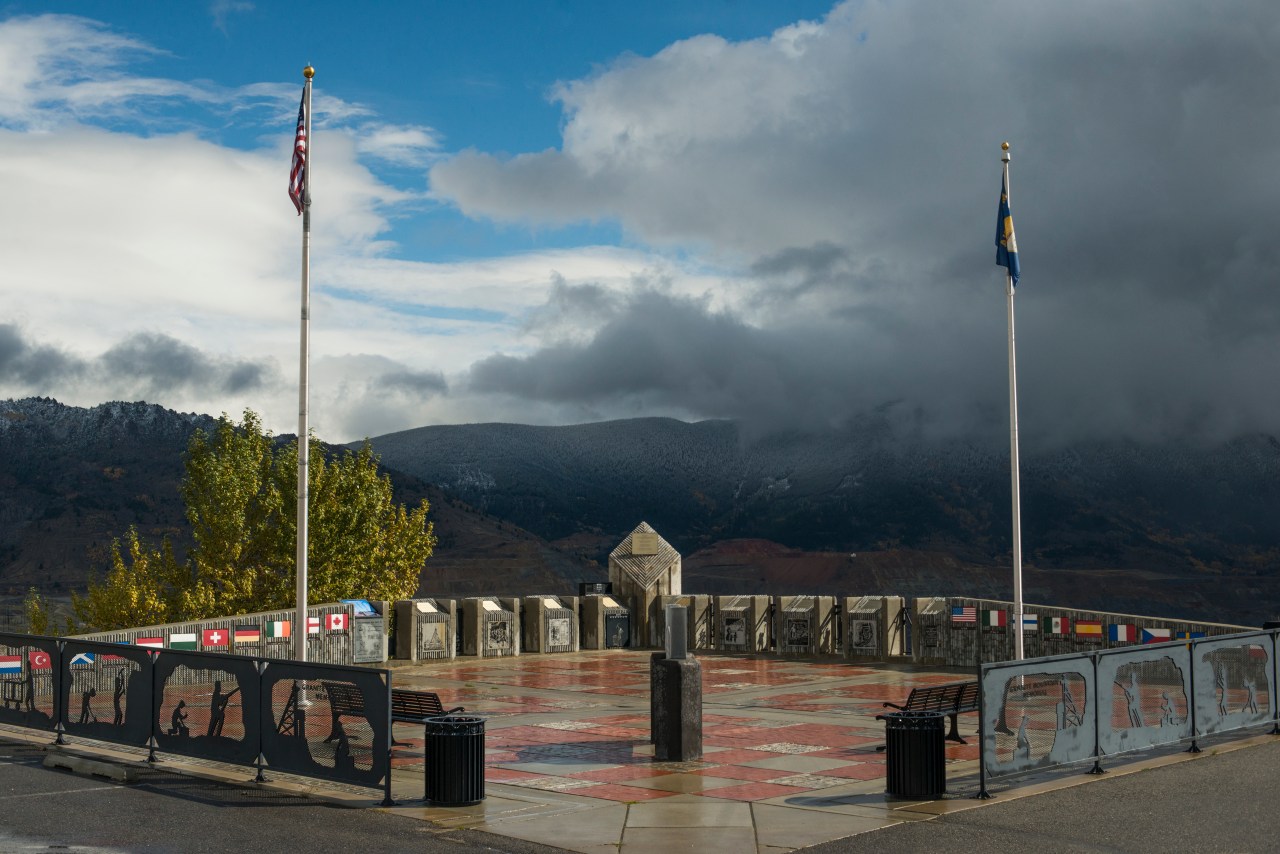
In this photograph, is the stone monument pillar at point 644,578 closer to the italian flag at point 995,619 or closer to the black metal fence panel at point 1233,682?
the italian flag at point 995,619

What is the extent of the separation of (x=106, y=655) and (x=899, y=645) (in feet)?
66.0

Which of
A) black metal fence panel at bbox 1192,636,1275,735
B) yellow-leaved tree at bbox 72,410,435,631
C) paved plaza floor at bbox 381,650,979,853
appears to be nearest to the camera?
paved plaza floor at bbox 381,650,979,853

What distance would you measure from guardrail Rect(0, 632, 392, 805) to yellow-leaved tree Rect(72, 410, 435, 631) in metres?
29.5

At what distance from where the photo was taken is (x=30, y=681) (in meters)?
18.6

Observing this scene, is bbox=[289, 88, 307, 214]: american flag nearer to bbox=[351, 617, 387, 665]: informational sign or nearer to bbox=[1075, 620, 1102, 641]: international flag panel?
bbox=[351, 617, 387, 665]: informational sign

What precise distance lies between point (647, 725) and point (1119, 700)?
288 inches

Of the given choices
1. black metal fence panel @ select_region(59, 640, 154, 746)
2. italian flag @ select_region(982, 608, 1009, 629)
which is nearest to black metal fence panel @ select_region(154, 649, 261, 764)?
black metal fence panel @ select_region(59, 640, 154, 746)

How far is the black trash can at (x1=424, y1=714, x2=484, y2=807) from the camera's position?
1399 centimetres

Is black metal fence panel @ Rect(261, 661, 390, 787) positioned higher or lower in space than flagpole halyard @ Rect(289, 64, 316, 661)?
lower

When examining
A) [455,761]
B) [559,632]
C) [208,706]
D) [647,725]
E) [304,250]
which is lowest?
[647,725]

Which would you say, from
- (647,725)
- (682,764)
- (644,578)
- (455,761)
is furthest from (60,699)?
(644,578)

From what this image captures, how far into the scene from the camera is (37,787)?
15102 mm

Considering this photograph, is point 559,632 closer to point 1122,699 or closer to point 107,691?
point 107,691

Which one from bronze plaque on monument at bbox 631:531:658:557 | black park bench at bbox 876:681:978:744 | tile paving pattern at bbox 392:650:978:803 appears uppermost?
bronze plaque on monument at bbox 631:531:658:557
